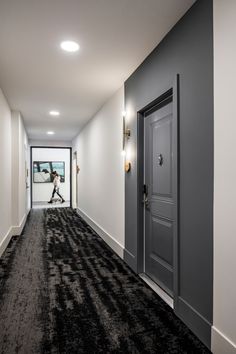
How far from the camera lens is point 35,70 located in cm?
360

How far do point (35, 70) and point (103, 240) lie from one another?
128 inches

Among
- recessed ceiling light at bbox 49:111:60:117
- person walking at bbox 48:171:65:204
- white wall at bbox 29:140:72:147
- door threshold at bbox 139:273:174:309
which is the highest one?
recessed ceiling light at bbox 49:111:60:117

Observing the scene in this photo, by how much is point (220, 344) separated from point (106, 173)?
146 inches

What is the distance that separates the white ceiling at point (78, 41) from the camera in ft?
7.39

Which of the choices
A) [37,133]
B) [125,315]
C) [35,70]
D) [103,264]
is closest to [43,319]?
[125,315]

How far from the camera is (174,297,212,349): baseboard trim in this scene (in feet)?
6.50

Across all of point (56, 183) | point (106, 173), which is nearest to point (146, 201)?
point (106, 173)

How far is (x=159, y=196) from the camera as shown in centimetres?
303

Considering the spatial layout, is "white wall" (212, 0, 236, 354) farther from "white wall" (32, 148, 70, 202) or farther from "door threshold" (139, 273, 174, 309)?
"white wall" (32, 148, 70, 202)

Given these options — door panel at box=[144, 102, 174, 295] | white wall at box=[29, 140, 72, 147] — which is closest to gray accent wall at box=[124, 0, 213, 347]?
door panel at box=[144, 102, 174, 295]

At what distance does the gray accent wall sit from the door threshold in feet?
0.87

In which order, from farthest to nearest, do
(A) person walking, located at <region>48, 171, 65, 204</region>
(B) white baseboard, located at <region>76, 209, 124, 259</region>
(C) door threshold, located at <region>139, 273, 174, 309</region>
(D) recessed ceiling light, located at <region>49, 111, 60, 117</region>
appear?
(A) person walking, located at <region>48, 171, 65, 204</region>, (D) recessed ceiling light, located at <region>49, 111, 60, 117</region>, (B) white baseboard, located at <region>76, 209, 124, 259</region>, (C) door threshold, located at <region>139, 273, 174, 309</region>

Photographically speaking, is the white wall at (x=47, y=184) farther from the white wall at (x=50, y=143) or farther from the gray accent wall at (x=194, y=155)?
the gray accent wall at (x=194, y=155)

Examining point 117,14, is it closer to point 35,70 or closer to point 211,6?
point 211,6
